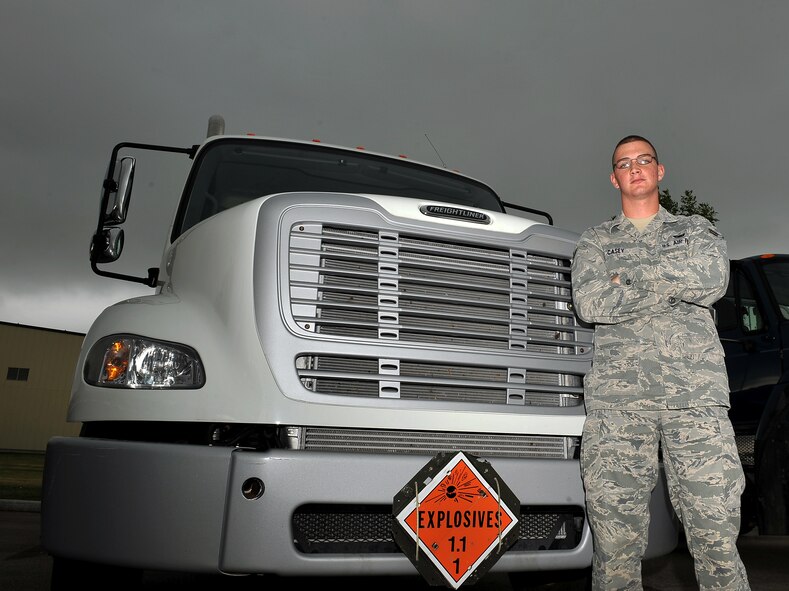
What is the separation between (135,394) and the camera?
2.86 metres

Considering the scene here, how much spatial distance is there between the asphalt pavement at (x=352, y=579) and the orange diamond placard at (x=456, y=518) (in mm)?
1417

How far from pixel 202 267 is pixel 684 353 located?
196 centimetres

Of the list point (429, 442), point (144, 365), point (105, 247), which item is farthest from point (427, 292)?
point (105, 247)

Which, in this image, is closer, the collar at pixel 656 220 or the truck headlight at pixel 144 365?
the truck headlight at pixel 144 365

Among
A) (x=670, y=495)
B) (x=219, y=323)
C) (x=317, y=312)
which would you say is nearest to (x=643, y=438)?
(x=670, y=495)

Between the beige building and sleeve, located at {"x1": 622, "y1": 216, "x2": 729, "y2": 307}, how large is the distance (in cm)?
3499

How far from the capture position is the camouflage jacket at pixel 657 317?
296 cm

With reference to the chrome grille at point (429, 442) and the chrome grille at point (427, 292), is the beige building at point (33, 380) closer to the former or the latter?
the chrome grille at point (427, 292)

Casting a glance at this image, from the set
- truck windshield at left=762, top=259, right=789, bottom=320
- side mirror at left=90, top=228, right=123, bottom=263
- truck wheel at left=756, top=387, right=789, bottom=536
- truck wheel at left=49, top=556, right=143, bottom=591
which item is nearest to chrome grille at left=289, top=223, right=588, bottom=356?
truck wheel at left=49, top=556, right=143, bottom=591

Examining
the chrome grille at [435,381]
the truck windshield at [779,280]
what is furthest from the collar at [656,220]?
the truck windshield at [779,280]

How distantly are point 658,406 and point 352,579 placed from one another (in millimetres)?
2969

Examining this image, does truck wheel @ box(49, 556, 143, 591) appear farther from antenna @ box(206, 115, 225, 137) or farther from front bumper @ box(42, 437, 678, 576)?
antenna @ box(206, 115, 225, 137)

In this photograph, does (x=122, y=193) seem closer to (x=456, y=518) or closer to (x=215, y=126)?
(x=215, y=126)

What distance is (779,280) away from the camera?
5.68m
